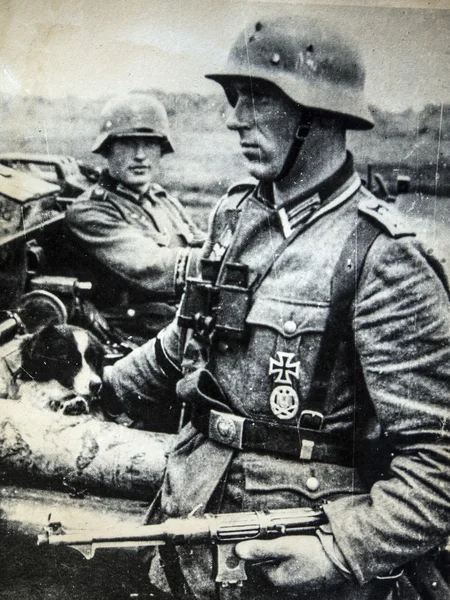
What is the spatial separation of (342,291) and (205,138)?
2.83 ft

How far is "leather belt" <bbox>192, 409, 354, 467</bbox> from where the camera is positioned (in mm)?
2645

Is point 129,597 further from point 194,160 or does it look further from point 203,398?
point 194,160

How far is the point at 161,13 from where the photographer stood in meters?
2.90

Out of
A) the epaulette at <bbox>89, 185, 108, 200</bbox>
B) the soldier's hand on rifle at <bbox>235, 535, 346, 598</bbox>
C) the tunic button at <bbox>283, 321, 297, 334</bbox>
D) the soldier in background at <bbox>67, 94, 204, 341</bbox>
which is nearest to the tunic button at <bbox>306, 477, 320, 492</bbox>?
the soldier's hand on rifle at <bbox>235, 535, 346, 598</bbox>

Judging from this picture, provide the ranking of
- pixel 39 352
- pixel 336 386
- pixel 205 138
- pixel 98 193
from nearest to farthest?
pixel 336 386 < pixel 205 138 < pixel 98 193 < pixel 39 352

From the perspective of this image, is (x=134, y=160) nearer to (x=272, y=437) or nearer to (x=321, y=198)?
(x=321, y=198)

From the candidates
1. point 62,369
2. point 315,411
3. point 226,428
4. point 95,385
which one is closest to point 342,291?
point 315,411

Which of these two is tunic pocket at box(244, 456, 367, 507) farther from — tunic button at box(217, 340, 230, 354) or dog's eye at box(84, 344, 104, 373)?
dog's eye at box(84, 344, 104, 373)

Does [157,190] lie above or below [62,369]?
above

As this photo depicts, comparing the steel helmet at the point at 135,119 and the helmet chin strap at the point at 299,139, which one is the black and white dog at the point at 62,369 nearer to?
the steel helmet at the point at 135,119

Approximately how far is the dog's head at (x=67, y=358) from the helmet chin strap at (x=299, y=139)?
1.11 metres

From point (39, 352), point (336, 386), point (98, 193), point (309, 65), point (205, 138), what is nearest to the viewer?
point (309, 65)

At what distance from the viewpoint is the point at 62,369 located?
3062 mm

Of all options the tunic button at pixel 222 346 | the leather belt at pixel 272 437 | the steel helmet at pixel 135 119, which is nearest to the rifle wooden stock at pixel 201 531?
the leather belt at pixel 272 437
